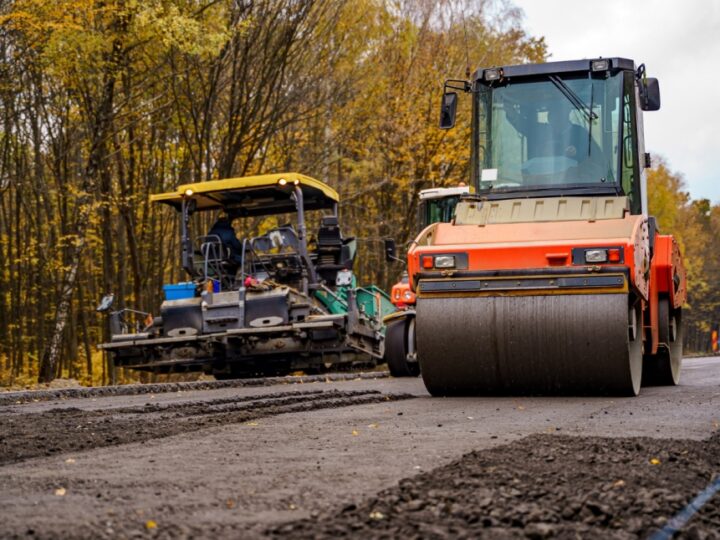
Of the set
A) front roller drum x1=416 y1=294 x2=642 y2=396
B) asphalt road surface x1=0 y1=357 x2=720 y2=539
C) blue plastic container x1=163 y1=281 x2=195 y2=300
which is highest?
blue plastic container x1=163 y1=281 x2=195 y2=300

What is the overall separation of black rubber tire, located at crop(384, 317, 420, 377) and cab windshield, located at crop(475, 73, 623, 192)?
364 cm

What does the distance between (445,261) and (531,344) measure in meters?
1.11

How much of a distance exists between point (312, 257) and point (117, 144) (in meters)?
7.04

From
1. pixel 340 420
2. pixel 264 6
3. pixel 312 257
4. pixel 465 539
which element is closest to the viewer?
pixel 465 539

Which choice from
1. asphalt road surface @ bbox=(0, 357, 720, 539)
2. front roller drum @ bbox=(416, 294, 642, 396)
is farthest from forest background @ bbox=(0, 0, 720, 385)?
asphalt road surface @ bbox=(0, 357, 720, 539)

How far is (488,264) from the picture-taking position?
9875mm

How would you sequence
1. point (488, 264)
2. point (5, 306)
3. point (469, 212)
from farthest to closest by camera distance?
point (5, 306)
point (469, 212)
point (488, 264)

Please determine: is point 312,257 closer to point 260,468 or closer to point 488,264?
point 488,264

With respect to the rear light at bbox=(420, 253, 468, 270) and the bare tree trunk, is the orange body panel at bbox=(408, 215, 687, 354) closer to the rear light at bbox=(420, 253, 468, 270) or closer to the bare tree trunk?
the rear light at bbox=(420, 253, 468, 270)

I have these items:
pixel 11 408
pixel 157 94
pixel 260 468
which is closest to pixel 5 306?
pixel 157 94

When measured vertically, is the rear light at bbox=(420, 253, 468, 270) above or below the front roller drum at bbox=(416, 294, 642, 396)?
above

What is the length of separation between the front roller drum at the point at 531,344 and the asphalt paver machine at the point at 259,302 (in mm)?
6031

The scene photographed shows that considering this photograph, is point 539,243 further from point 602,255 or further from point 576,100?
point 576,100

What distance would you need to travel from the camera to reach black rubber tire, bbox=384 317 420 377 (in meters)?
14.6
